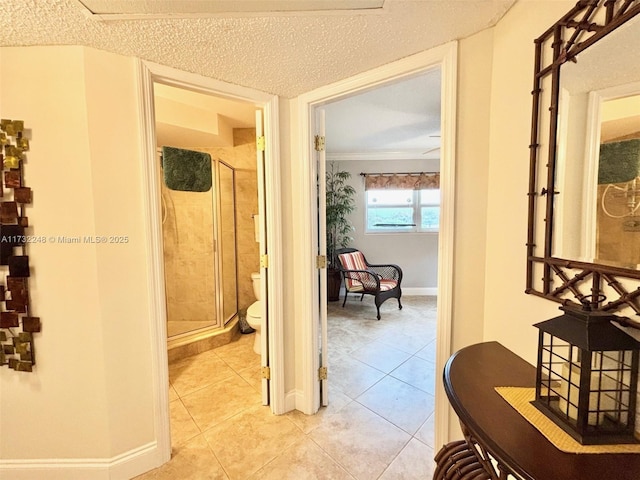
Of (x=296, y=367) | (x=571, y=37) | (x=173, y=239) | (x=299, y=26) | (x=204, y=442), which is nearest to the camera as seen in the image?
(x=571, y=37)

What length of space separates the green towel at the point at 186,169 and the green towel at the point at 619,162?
2901 millimetres

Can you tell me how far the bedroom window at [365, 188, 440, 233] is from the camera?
4703mm

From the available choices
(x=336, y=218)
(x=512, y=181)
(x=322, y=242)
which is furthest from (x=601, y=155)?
(x=336, y=218)

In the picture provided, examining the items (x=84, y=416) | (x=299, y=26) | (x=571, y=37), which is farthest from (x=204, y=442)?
(x=571, y=37)

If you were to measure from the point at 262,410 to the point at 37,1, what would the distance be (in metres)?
2.31

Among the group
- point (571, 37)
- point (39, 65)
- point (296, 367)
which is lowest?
point (296, 367)

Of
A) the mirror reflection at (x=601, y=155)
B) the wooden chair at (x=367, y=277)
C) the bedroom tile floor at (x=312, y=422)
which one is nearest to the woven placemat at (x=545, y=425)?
the mirror reflection at (x=601, y=155)

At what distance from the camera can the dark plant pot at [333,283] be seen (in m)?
4.28

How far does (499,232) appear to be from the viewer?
1.14 meters

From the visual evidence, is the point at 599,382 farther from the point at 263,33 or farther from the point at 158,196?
the point at 158,196

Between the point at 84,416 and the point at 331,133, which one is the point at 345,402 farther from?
the point at 331,133

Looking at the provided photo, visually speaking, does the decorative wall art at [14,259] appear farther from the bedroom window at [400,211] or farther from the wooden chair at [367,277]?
the bedroom window at [400,211]

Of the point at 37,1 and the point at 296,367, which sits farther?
the point at 296,367

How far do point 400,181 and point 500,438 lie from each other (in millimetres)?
4371
